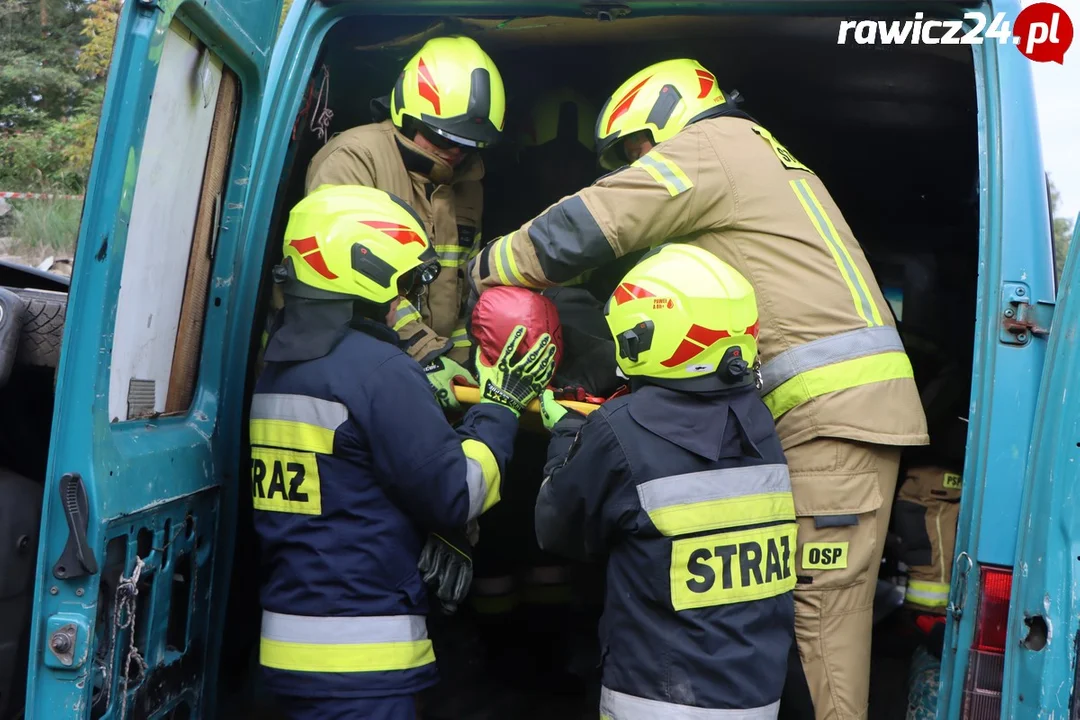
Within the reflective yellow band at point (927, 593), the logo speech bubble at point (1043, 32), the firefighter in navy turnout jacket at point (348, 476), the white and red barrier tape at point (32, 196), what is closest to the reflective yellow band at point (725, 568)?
the firefighter in navy turnout jacket at point (348, 476)

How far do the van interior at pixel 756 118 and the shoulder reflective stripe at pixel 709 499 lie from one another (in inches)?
50.1

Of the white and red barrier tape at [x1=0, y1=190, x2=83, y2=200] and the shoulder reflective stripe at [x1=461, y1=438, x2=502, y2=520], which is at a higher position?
the white and red barrier tape at [x1=0, y1=190, x2=83, y2=200]

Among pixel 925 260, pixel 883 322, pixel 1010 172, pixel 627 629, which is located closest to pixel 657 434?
pixel 627 629

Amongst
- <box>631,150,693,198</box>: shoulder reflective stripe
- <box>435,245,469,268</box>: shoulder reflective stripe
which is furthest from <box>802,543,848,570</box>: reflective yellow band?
<box>435,245,469,268</box>: shoulder reflective stripe

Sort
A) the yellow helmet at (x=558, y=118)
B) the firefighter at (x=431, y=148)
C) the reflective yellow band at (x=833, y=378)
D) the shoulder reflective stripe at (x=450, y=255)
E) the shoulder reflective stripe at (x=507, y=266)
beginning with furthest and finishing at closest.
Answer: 1. the yellow helmet at (x=558, y=118)
2. the shoulder reflective stripe at (x=450, y=255)
3. the firefighter at (x=431, y=148)
4. the shoulder reflective stripe at (x=507, y=266)
5. the reflective yellow band at (x=833, y=378)

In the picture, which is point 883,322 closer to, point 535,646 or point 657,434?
point 657,434

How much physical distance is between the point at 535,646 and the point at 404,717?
1.59m

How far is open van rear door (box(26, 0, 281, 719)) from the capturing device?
72.8 inches

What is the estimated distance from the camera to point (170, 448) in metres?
2.25

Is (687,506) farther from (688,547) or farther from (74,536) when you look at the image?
(74,536)

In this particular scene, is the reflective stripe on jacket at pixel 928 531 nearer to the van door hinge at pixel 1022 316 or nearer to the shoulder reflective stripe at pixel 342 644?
the van door hinge at pixel 1022 316

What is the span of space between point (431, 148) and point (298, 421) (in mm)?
1330

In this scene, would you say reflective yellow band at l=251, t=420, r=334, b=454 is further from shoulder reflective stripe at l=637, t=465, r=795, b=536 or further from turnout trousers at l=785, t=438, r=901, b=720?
turnout trousers at l=785, t=438, r=901, b=720

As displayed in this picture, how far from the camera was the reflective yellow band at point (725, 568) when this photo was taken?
7.19ft
